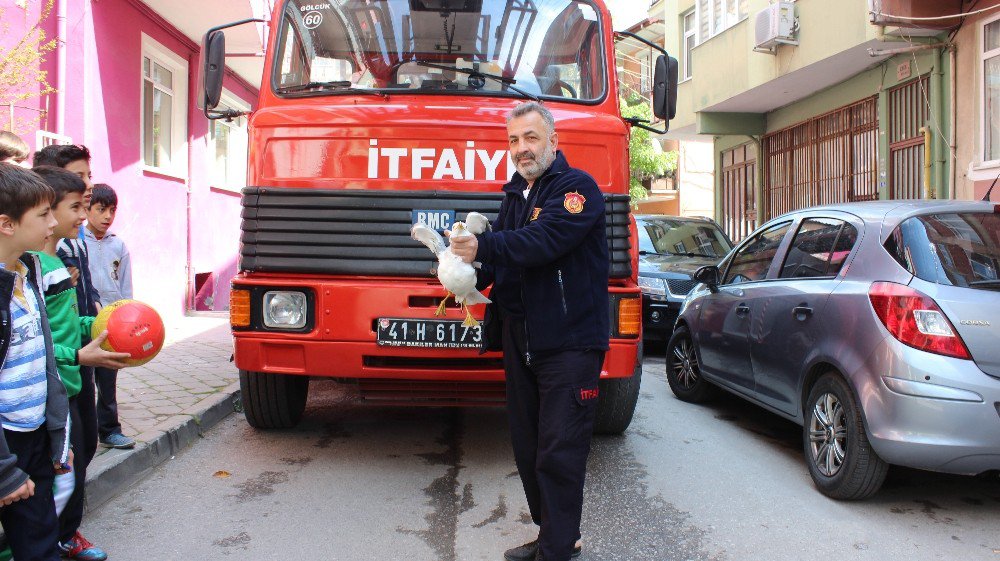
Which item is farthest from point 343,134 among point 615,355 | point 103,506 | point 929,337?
point 929,337

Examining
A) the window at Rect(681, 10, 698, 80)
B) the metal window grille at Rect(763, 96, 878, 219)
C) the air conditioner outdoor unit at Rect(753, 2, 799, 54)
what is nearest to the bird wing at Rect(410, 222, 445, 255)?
the air conditioner outdoor unit at Rect(753, 2, 799, 54)

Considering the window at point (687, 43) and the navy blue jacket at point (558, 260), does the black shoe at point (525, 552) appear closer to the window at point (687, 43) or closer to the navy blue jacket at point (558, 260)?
the navy blue jacket at point (558, 260)

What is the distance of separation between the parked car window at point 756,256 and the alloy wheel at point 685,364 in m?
0.75

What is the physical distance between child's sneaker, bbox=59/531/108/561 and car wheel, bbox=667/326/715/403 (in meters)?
4.46

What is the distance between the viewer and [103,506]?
4.28 m

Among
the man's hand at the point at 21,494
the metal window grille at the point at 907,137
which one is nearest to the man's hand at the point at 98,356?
the man's hand at the point at 21,494

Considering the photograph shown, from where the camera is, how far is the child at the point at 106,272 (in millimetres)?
4727

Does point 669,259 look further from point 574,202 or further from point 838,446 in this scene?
point 574,202

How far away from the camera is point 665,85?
5758mm

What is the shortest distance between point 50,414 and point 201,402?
343cm

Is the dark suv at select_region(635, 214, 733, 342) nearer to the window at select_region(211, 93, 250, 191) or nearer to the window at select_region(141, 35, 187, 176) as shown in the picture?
the window at select_region(141, 35, 187, 176)

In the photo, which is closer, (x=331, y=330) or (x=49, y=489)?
(x=49, y=489)

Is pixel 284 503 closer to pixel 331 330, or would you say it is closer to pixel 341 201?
pixel 331 330

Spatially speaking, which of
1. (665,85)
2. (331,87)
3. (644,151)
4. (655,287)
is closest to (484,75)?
(331,87)
